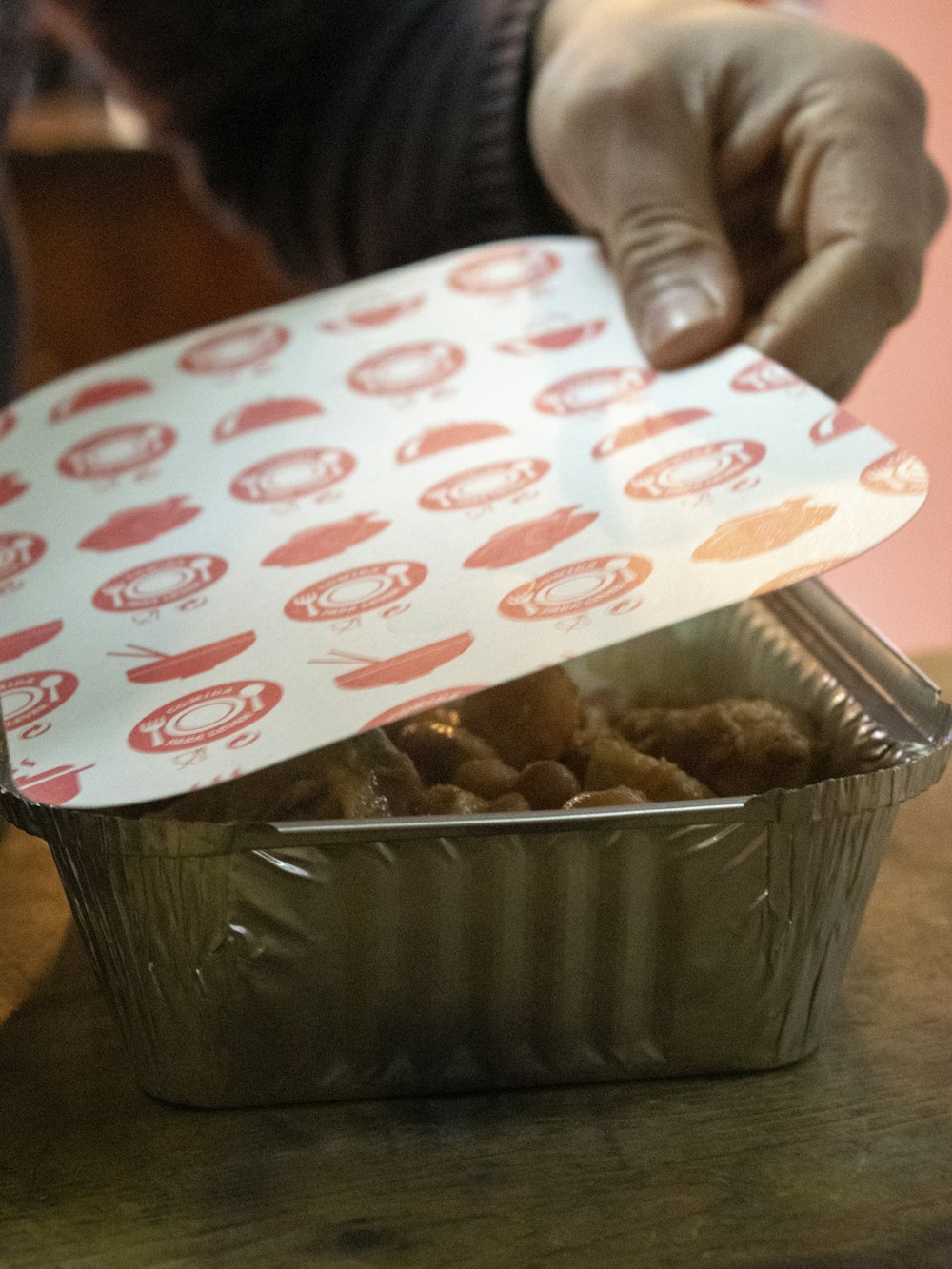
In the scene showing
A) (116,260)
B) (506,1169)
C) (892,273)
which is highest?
(892,273)

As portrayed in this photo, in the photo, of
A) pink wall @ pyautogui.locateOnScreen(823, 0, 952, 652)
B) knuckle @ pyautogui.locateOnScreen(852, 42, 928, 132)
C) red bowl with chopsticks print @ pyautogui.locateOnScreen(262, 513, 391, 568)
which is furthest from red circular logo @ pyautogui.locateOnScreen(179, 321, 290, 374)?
pink wall @ pyautogui.locateOnScreen(823, 0, 952, 652)

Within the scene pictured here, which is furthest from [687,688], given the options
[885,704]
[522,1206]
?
[522,1206]

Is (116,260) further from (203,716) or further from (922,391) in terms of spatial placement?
(203,716)

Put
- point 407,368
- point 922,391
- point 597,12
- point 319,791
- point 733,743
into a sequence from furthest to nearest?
point 922,391 → point 597,12 → point 407,368 → point 733,743 → point 319,791

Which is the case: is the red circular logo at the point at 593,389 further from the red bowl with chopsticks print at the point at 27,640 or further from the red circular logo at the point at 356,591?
the red bowl with chopsticks print at the point at 27,640

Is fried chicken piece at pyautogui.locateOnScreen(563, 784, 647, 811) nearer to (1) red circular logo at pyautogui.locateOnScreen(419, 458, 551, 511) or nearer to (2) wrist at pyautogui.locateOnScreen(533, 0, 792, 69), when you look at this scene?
(1) red circular logo at pyautogui.locateOnScreen(419, 458, 551, 511)

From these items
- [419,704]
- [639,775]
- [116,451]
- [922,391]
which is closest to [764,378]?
[639,775]

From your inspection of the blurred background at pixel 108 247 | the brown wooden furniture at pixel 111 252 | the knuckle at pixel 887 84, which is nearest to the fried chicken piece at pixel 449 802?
the knuckle at pixel 887 84
